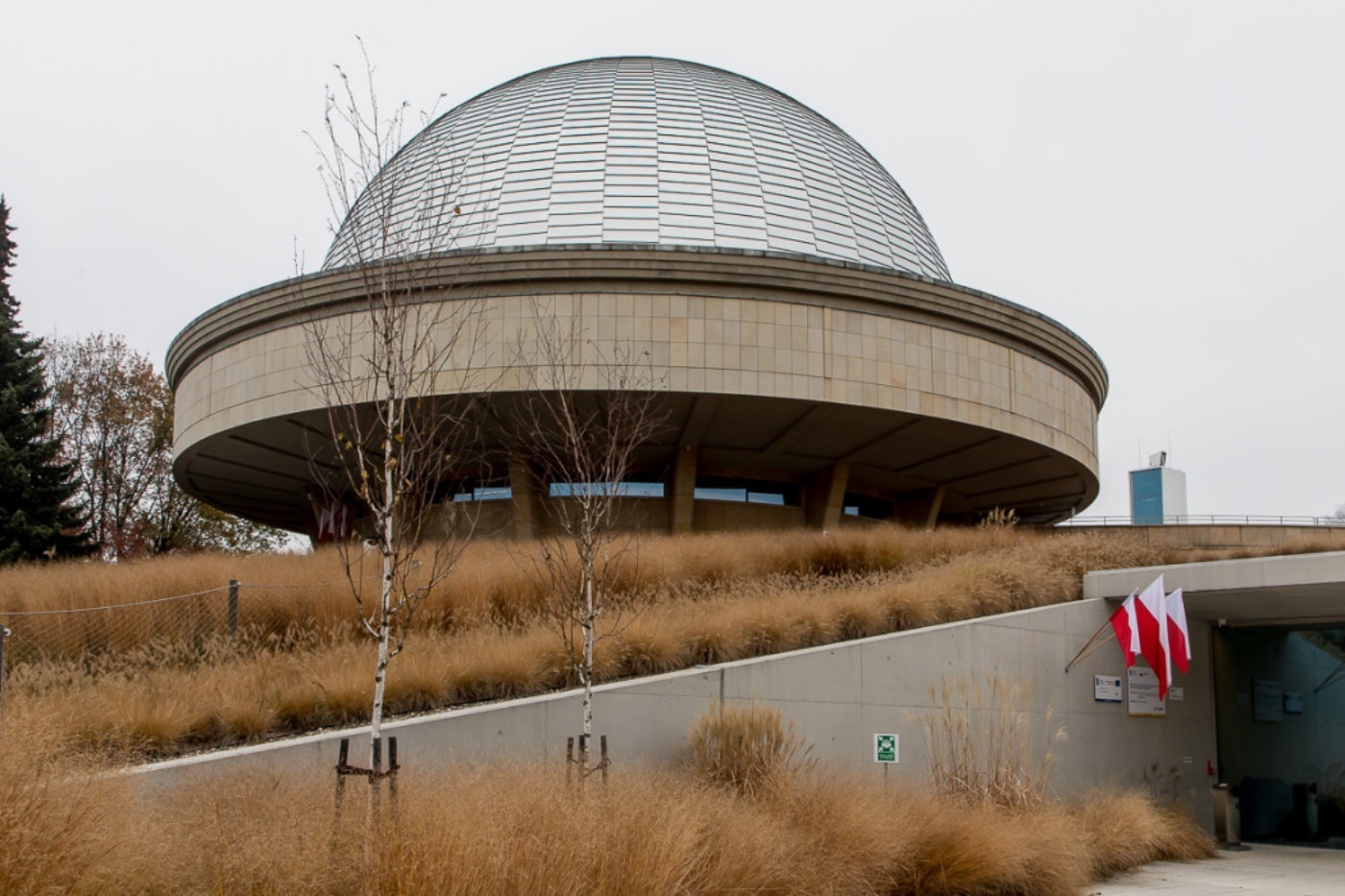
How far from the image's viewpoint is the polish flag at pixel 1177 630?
15492 millimetres

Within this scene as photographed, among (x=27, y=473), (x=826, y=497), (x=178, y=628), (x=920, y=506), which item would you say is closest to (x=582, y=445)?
(x=178, y=628)

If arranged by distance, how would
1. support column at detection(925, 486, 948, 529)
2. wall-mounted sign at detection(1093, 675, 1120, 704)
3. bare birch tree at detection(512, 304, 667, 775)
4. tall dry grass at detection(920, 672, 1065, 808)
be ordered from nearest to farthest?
tall dry grass at detection(920, 672, 1065, 808) < bare birch tree at detection(512, 304, 667, 775) < wall-mounted sign at detection(1093, 675, 1120, 704) < support column at detection(925, 486, 948, 529)

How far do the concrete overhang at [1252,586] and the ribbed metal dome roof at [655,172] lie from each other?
464 inches

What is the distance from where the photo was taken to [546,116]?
3142 centimetres

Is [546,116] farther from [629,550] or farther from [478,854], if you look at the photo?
[478,854]

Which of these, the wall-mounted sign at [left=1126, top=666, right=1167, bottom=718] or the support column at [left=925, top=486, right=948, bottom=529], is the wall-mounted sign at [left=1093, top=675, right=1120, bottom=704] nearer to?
the wall-mounted sign at [left=1126, top=666, right=1167, bottom=718]

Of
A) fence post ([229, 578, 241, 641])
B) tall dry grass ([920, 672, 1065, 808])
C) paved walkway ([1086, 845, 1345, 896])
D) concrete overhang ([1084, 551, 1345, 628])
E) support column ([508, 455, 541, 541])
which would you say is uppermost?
support column ([508, 455, 541, 541])

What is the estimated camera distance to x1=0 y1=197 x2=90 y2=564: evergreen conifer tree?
28219mm

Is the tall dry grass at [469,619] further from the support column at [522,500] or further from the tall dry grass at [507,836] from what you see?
the support column at [522,500]

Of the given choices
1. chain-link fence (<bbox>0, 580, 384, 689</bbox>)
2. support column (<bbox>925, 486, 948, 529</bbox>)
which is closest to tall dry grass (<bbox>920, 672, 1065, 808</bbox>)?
chain-link fence (<bbox>0, 580, 384, 689</bbox>)

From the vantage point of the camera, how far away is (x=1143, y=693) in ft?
55.1

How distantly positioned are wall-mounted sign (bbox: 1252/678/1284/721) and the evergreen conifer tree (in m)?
25.0

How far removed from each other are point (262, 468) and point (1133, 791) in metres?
21.4

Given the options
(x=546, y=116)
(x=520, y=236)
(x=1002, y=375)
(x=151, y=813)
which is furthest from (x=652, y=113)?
(x=151, y=813)
